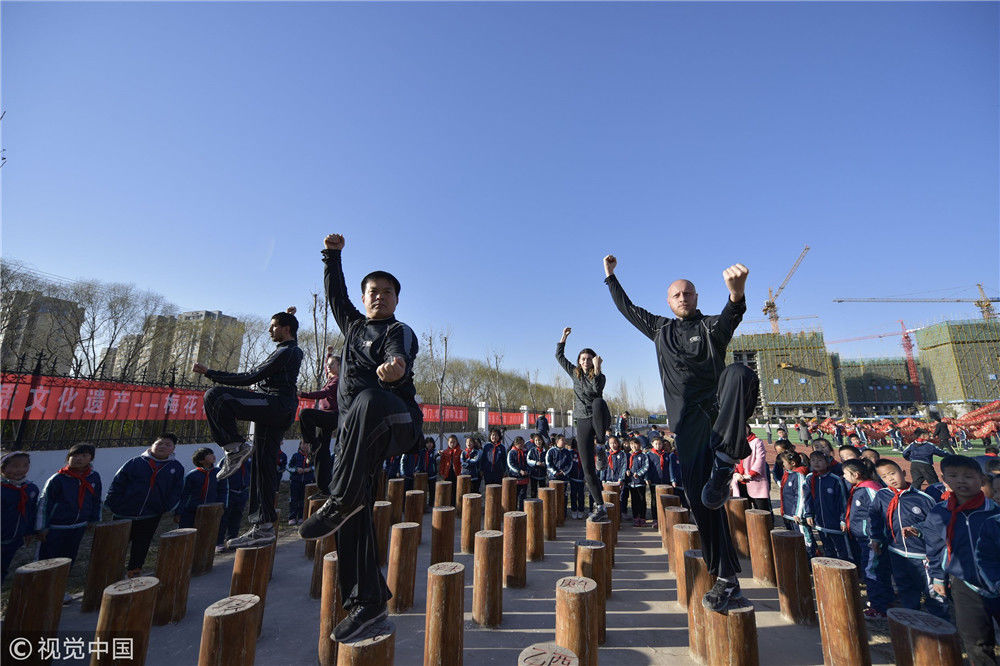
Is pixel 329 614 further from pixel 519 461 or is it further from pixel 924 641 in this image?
pixel 519 461

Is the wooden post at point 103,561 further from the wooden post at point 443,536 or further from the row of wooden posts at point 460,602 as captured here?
the wooden post at point 443,536

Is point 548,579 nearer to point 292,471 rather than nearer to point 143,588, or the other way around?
point 143,588

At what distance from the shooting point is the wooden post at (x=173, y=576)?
11.7 ft

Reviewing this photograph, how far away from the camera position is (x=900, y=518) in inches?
161

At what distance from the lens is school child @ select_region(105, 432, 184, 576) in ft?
16.0

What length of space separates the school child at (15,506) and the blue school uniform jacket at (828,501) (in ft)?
29.0

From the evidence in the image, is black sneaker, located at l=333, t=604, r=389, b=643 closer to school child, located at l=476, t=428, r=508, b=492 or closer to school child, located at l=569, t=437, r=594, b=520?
school child, located at l=569, t=437, r=594, b=520

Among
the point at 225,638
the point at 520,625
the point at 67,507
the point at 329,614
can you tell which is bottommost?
the point at 520,625

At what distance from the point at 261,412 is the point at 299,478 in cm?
542

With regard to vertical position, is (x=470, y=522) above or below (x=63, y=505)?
below

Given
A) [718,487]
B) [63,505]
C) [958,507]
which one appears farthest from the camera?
[63,505]

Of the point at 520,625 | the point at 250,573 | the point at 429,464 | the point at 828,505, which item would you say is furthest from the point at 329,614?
the point at 429,464
